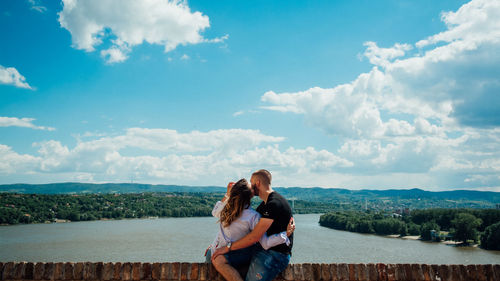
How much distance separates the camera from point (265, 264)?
12.9 feet

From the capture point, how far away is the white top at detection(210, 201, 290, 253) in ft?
12.9

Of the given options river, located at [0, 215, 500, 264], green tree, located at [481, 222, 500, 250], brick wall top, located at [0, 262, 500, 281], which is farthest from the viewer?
green tree, located at [481, 222, 500, 250]

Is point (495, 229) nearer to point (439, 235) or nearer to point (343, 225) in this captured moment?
point (439, 235)

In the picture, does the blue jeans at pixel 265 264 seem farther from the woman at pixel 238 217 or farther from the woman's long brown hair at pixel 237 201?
the woman's long brown hair at pixel 237 201

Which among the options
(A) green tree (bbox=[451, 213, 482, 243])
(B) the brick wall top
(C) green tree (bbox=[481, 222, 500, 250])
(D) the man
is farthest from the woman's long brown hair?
(A) green tree (bbox=[451, 213, 482, 243])

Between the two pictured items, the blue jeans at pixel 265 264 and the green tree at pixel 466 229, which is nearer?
the blue jeans at pixel 265 264

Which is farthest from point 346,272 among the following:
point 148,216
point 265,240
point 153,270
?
point 148,216

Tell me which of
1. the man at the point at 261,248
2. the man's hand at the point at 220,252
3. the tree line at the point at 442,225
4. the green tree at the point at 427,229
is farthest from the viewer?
the green tree at the point at 427,229

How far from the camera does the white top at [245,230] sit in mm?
3922

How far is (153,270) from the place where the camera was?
14.7 ft

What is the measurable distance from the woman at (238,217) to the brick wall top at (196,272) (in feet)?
2.19

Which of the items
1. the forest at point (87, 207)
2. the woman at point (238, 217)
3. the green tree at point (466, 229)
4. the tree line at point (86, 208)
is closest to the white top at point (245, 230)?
the woman at point (238, 217)

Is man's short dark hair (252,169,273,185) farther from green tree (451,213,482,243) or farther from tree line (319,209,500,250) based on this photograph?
green tree (451,213,482,243)

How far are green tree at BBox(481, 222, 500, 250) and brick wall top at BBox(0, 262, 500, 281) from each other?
50.8m
